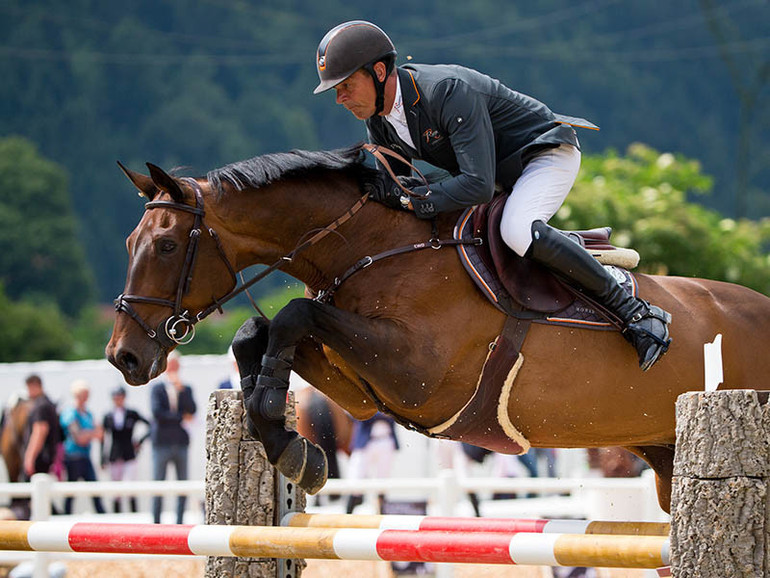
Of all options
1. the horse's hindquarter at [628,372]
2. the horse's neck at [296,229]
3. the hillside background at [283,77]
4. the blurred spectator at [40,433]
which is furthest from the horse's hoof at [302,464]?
the hillside background at [283,77]

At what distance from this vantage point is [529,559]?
137 inches

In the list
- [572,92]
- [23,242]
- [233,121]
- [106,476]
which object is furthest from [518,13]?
[106,476]

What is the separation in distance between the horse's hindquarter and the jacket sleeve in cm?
64

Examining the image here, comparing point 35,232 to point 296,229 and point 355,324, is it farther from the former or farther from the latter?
point 355,324

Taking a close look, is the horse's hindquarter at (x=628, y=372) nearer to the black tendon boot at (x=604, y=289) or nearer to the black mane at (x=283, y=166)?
the black tendon boot at (x=604, y=289)

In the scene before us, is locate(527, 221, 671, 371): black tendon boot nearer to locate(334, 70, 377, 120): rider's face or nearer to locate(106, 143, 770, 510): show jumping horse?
locate(106, 143, 770, 510): show jumping horse

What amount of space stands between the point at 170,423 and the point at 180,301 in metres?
6.10

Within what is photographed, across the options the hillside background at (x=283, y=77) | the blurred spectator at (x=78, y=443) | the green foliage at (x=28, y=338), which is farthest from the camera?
the hillside background at (x=283, y=77)

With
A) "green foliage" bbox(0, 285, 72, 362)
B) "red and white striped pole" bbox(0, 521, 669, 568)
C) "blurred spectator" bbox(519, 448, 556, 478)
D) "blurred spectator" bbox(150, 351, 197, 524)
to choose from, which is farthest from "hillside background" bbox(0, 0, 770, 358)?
"red and white striped pole" bbox(0, 521, 669, 568)

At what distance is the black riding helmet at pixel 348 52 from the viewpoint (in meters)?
4.34

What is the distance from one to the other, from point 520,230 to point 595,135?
6486 cm

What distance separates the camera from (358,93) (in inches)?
175

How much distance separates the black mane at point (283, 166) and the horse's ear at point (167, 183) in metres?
0.18

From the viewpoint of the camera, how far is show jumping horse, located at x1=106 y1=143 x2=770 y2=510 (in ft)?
13.9
